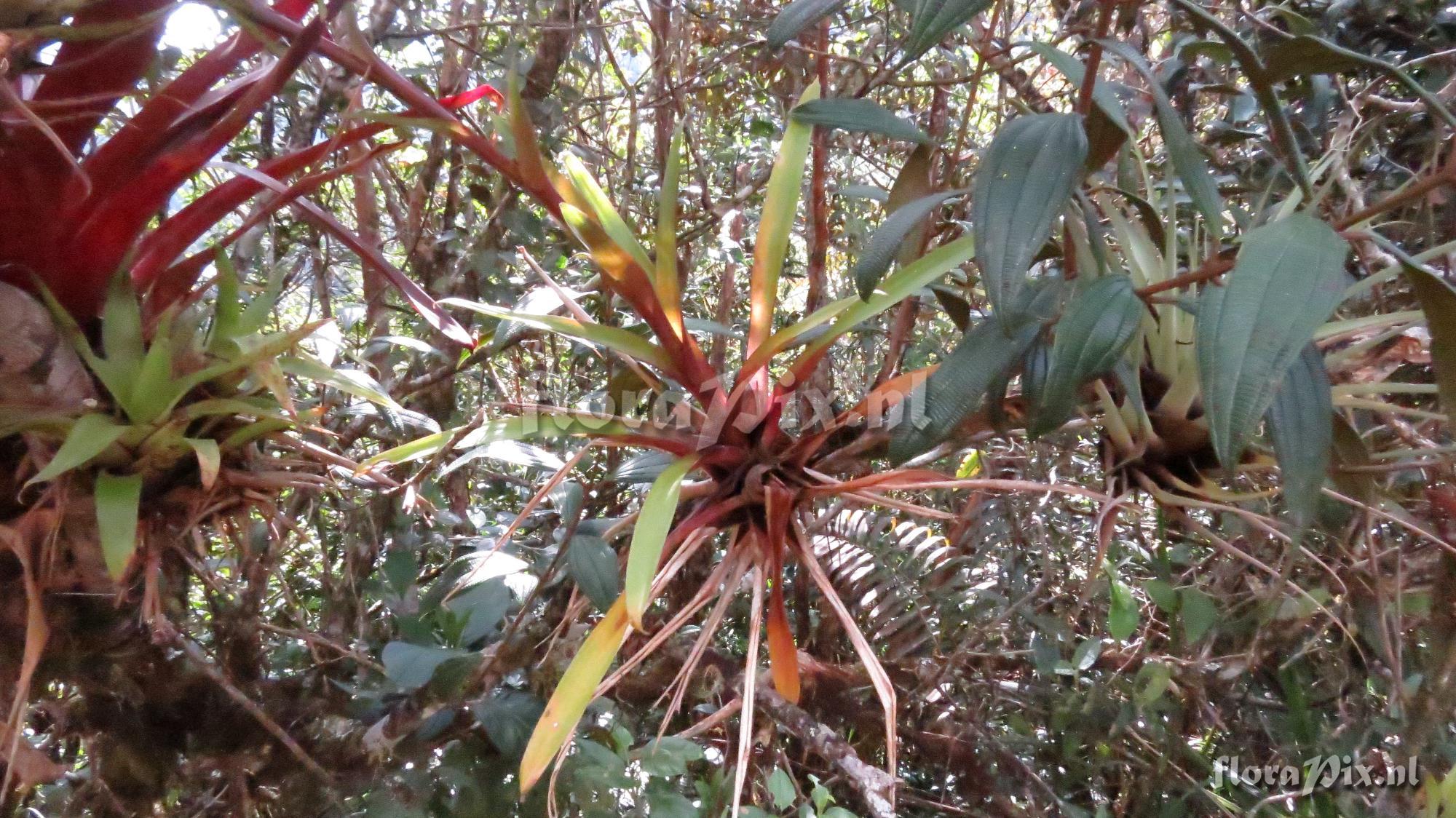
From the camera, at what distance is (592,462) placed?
995 millimetres

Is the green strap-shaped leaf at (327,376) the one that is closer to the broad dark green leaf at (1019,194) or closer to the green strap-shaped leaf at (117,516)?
the green strap-shaped leaf at (117,516)

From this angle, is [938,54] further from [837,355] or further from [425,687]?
[425,687]

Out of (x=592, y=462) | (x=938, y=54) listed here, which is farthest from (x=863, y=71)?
(x=592, y=462)

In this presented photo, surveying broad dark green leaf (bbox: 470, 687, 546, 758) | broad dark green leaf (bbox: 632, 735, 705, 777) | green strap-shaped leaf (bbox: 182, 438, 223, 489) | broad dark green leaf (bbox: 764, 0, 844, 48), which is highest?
broad dark green leaf (bbox: 764, 0, 844, 48)

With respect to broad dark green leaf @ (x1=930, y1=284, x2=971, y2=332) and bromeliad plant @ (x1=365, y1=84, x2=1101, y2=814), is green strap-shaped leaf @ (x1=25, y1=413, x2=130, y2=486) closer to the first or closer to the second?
bromeliad plant @ (x1=365, y1=84, x2=1101, y2=814)

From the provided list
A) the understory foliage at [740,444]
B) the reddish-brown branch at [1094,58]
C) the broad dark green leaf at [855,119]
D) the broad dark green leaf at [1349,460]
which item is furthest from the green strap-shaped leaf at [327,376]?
the broad dark green leaf at [1349,460]

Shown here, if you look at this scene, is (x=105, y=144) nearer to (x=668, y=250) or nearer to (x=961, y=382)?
(x=668, y=250)

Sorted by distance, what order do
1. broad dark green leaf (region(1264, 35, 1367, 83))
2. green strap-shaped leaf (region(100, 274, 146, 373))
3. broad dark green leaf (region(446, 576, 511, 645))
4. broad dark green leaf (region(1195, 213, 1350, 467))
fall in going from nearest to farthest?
broad dark green leaf (region(1195, 213, 1350, 467)) < broad dark green leaf (region(1264, 35, 1367, 83)) < green strap-shaped leaf (region(100, 274, 146, 373)) < broad dark green leaf (region(446, 576, 511, 645))

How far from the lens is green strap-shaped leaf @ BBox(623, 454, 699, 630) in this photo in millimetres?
410

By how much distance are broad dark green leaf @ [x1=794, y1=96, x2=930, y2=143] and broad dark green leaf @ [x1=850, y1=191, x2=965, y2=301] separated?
0.18ft

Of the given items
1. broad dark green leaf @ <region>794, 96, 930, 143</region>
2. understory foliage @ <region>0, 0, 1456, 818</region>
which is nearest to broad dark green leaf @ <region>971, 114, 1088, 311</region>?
understory foliage @ <region>0, 0, 1456, 818</region>

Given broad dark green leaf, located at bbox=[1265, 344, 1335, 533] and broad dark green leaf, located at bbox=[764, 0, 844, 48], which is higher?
broad dark green leaf, located at bbox=[764, 0, 844, 48]

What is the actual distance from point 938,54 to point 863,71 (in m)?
0.12

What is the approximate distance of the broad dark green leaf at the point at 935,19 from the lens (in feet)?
1.15
